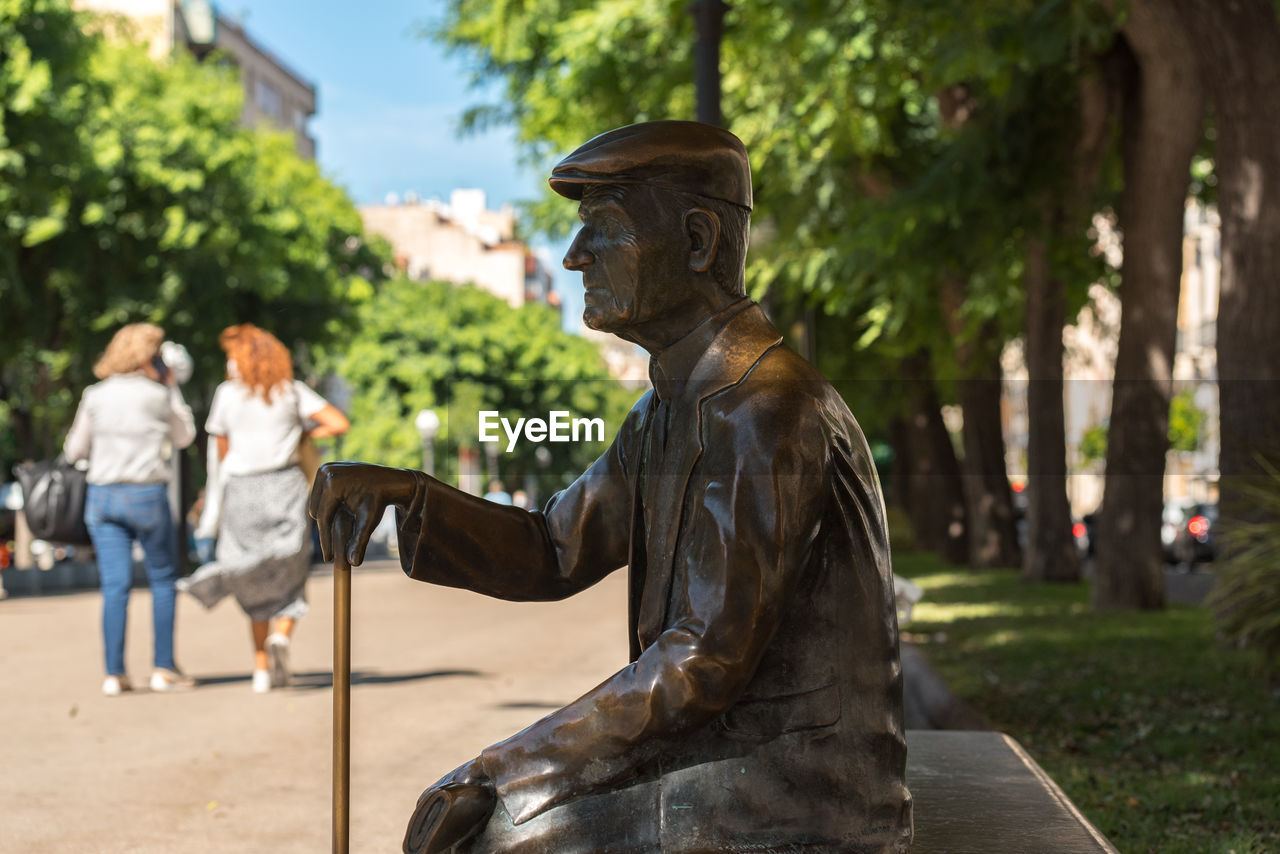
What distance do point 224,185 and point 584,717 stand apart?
101 ft

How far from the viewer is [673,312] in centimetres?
256

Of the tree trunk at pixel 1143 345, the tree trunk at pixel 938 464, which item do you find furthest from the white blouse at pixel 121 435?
the tree trunk at pixel 938 464

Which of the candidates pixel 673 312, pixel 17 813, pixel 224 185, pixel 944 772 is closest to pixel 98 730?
pixel 17 813

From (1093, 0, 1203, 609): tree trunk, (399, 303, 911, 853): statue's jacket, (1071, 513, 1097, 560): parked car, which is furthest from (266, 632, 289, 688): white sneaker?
(1071, 513, 1097, 560): parked car

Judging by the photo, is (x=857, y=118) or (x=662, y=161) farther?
(x=857, y=118)

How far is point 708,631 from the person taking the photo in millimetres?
2270

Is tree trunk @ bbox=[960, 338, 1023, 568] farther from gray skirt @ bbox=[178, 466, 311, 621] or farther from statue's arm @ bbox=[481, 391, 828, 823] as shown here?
statue's arm @ bbox=[481, 391, 828, 823]

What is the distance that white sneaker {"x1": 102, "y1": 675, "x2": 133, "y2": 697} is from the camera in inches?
367

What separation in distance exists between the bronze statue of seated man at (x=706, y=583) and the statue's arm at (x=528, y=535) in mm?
18

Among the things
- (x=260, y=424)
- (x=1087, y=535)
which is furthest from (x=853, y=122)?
(x=1087, y=535)

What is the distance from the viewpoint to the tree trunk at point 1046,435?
59.4 feet

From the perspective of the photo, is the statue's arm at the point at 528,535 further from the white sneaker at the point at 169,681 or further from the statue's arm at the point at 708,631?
the white sneaker at the point at 169,681

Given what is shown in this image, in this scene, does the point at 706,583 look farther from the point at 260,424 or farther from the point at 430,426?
the point at 260,424

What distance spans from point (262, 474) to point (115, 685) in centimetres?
143
